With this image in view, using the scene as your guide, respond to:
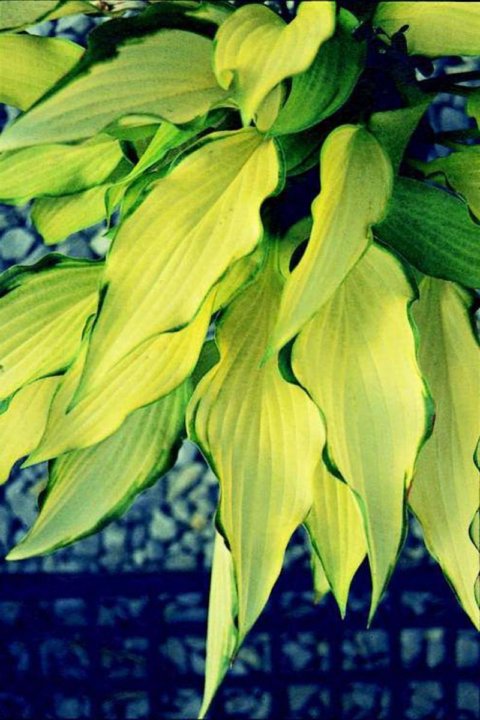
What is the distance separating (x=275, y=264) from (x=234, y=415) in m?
0.10

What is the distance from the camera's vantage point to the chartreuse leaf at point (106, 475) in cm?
50

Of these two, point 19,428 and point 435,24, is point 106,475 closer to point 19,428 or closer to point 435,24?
point 19,428

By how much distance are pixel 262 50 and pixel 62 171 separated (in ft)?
0.57

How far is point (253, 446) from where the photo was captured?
0.49 metres

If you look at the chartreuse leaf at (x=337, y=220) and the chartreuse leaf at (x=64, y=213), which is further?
the chartreuse leaf at (x=64, y=213)

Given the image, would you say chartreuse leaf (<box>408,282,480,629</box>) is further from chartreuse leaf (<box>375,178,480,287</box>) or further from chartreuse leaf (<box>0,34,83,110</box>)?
chartreuse leaf (<box>0,34,83,110</box>)

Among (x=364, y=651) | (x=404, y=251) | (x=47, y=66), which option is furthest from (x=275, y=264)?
(x=364, y=651)

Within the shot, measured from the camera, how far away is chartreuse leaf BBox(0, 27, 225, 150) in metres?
0.42

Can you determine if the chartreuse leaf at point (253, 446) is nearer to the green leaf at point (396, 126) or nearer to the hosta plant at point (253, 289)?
the hosta plant at point (253, 289)

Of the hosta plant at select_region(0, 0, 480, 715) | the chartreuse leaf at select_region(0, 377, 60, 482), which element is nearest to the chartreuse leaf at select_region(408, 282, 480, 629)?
the hosta plant at select_region(0, 0, 480, 715)

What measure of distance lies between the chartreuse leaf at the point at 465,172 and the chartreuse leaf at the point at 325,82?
100mm

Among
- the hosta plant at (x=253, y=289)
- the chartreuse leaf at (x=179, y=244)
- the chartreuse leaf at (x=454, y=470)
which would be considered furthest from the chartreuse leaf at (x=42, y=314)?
the chartreuse leaf at (x=454, y=470)

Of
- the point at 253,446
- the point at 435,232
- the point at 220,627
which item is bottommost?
the point at 220,627

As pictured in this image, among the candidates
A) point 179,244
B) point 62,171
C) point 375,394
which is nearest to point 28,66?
point 62,171
